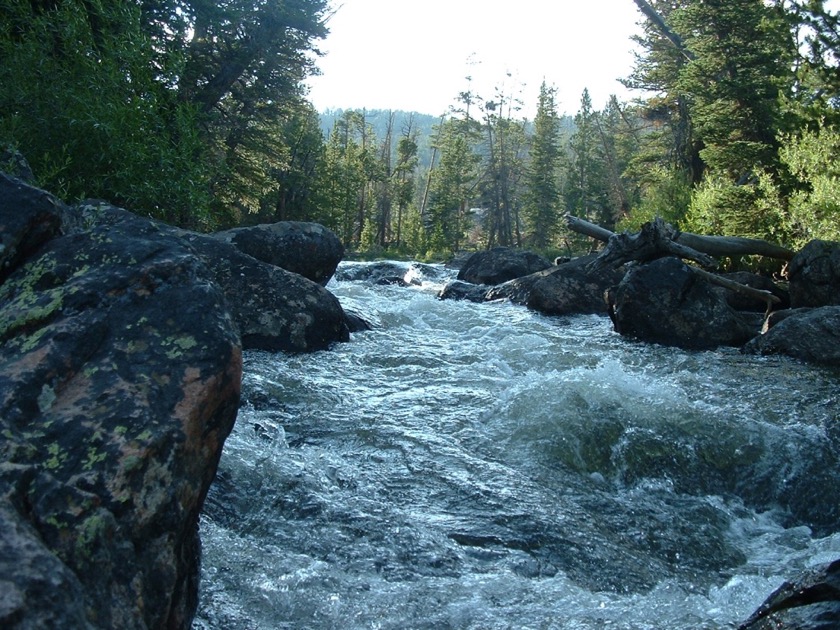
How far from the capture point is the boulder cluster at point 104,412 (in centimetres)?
179

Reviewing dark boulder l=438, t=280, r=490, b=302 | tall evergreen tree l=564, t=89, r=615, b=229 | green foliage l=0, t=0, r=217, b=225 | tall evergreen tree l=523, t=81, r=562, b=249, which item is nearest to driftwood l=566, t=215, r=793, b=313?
dark boulder l=438, t=280, r=490, b=302

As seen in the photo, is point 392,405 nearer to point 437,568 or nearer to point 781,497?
point 437,568

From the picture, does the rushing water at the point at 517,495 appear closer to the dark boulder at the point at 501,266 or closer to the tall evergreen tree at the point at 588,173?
the dark boulder at the point at 501,266

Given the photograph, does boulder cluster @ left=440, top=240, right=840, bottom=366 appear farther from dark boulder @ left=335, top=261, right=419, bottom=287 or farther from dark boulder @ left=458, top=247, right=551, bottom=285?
dark boulder @ left=335, top=261, right=419, bottom=287

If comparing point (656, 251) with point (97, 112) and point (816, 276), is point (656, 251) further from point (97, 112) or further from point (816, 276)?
point (97, 112)

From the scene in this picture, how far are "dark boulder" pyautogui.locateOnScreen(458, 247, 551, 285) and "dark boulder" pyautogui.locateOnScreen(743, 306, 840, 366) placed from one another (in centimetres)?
974

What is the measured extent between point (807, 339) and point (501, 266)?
11051 mm

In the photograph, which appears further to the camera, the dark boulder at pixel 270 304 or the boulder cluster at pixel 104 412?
the dark boulder at pixel 270 304

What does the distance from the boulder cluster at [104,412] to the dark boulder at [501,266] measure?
16.1m

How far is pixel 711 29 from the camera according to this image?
62.2 ft

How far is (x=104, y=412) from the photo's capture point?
2189 millimetres

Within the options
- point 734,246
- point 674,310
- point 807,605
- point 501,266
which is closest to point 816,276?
point 734,246

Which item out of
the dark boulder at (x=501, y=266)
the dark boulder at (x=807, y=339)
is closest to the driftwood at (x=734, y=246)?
the dark boulder at (x=807, y=339)

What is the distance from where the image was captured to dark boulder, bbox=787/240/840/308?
35.3 ft
